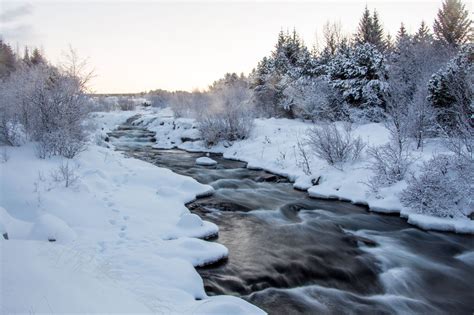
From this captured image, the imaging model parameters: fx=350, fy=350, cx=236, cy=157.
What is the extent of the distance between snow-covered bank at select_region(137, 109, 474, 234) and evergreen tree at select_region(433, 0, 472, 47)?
17.3 m

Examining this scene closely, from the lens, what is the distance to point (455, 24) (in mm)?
31828

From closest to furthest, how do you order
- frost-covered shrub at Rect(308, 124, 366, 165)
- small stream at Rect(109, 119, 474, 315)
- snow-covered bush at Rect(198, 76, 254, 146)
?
small stream at Rect(109, 119, 474, 315) < frost-covered shrub at Rect(308, 124, 366, 165) < snow-covered bush at Rect(198, 76, 254, 146)

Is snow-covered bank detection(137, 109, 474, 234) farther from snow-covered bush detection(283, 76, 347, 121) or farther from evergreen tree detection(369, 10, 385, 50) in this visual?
evergreen tree detection(369, 10, 385, 50)

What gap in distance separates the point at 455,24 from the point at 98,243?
119 ft

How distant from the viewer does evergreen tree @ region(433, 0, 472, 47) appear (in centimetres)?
3133

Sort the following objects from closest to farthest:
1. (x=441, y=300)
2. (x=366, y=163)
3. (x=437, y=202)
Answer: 1. (x=441, y=300)
2. (x=437, y=202)
3. (x=366, y=163)

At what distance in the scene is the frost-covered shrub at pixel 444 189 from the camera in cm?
927

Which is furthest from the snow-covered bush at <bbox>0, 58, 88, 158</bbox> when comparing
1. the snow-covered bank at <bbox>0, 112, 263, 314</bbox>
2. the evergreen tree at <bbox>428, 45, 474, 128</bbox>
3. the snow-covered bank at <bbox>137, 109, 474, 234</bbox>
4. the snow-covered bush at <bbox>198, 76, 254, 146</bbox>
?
the evergreen tree at <bbox>428, 45, 474, 128</bbox>

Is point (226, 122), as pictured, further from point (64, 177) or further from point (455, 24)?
point (455, 24)

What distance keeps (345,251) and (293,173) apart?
23.9 feet

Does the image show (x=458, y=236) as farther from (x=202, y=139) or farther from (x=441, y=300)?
(x=202, y=139)

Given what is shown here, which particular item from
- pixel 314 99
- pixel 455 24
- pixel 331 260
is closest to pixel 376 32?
pixel 455 24

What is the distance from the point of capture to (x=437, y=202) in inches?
372


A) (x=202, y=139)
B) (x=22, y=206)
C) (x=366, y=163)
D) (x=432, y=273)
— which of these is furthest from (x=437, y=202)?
(x=202, y=139)
